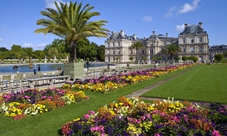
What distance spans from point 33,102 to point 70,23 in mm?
9347

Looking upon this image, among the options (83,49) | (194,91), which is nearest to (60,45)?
(83,49)

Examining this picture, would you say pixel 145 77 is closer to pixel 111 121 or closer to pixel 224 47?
pixel 111 121

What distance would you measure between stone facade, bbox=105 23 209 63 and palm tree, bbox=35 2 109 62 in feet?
207

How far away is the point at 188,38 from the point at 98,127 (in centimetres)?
8566

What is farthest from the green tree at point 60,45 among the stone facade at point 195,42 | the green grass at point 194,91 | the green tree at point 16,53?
the green grass at point 194,91

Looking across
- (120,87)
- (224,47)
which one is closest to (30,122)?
(120,87)

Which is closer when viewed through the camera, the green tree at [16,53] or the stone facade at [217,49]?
the green tree at [16,53]

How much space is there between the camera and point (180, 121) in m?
4.61

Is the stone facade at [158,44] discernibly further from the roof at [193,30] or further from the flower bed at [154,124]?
the flower bed at [154,124]

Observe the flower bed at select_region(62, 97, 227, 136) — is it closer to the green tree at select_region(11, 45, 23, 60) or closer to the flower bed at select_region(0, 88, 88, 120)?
the flower bed at select_region(0, 88, 88, 120)

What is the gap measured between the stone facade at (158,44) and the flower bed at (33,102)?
70929 mm

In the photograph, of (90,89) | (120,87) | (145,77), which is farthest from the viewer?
(145,77)

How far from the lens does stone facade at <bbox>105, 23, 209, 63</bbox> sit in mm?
80562

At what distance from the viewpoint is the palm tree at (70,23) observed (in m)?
15.1
